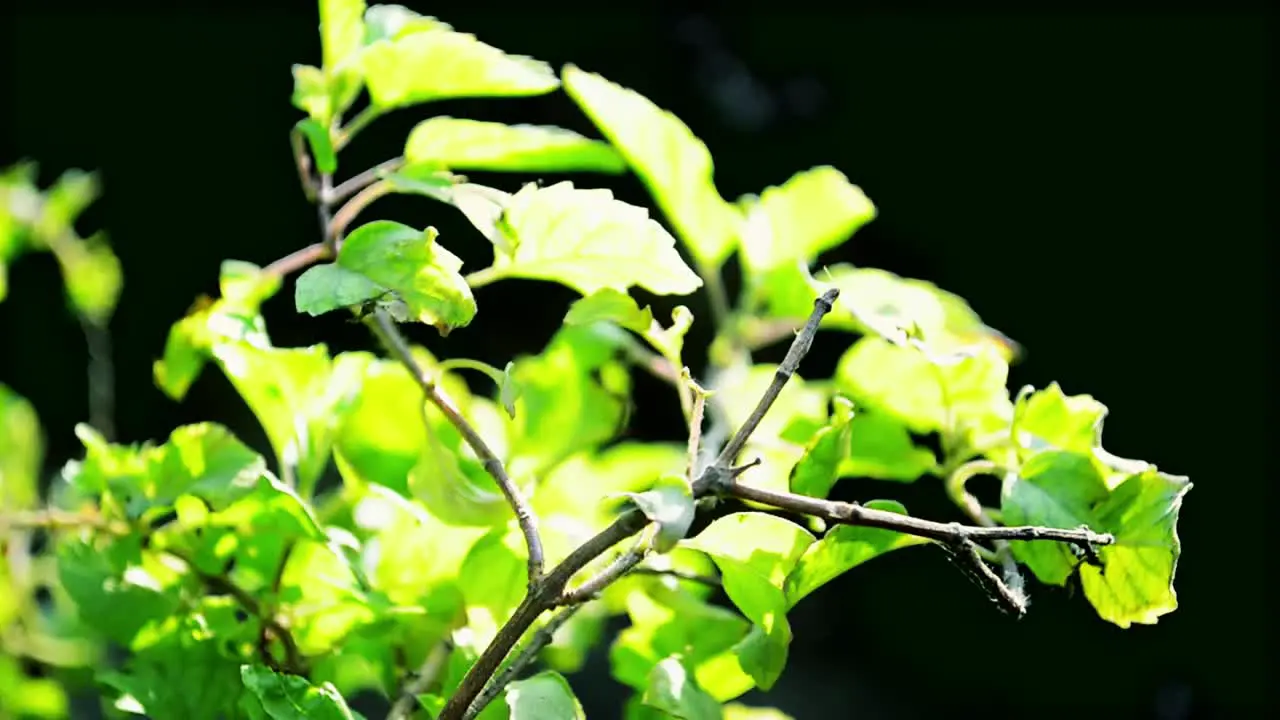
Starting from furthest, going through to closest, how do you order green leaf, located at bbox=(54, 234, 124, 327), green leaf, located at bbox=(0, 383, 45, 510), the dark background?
the dark background → green leaf, located at bbox=(54, 234, 124, 327) → green leaf, located at bbox=(0, 383, 45, 510)

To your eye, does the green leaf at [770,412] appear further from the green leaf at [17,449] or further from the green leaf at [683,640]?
the green leaf at [17,449]

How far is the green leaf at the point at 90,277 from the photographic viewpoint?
73 centimetres

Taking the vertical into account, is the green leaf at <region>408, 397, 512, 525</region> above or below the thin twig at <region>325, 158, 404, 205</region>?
below

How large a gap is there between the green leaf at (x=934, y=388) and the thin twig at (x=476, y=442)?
133mm

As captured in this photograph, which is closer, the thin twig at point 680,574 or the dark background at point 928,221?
the thin twig at point 680,574

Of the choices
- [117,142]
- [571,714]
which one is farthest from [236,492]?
[117,142]

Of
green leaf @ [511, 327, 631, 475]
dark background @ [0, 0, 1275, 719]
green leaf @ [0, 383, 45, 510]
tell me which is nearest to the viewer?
green leaf @ [511, 327, 631, 475]

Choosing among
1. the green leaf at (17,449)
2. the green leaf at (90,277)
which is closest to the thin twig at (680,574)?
the green leaf at (17,449)

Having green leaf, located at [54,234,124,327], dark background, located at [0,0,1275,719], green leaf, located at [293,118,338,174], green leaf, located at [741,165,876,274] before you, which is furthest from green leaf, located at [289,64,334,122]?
dark background, located at [0,0,1275,719]

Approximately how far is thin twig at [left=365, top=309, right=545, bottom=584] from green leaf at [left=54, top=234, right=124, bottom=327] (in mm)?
430

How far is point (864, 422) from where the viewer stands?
0.41 m

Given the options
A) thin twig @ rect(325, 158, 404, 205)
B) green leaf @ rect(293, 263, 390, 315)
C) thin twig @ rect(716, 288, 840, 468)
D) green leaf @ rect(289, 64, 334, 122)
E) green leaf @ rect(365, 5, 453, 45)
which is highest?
green leaf @ rect(365, 5, 453, 45)

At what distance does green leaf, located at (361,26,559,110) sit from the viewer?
1.22 feet

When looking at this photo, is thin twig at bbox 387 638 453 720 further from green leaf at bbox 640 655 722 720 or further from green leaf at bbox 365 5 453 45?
green leaf at bbox 365 5 453 45
